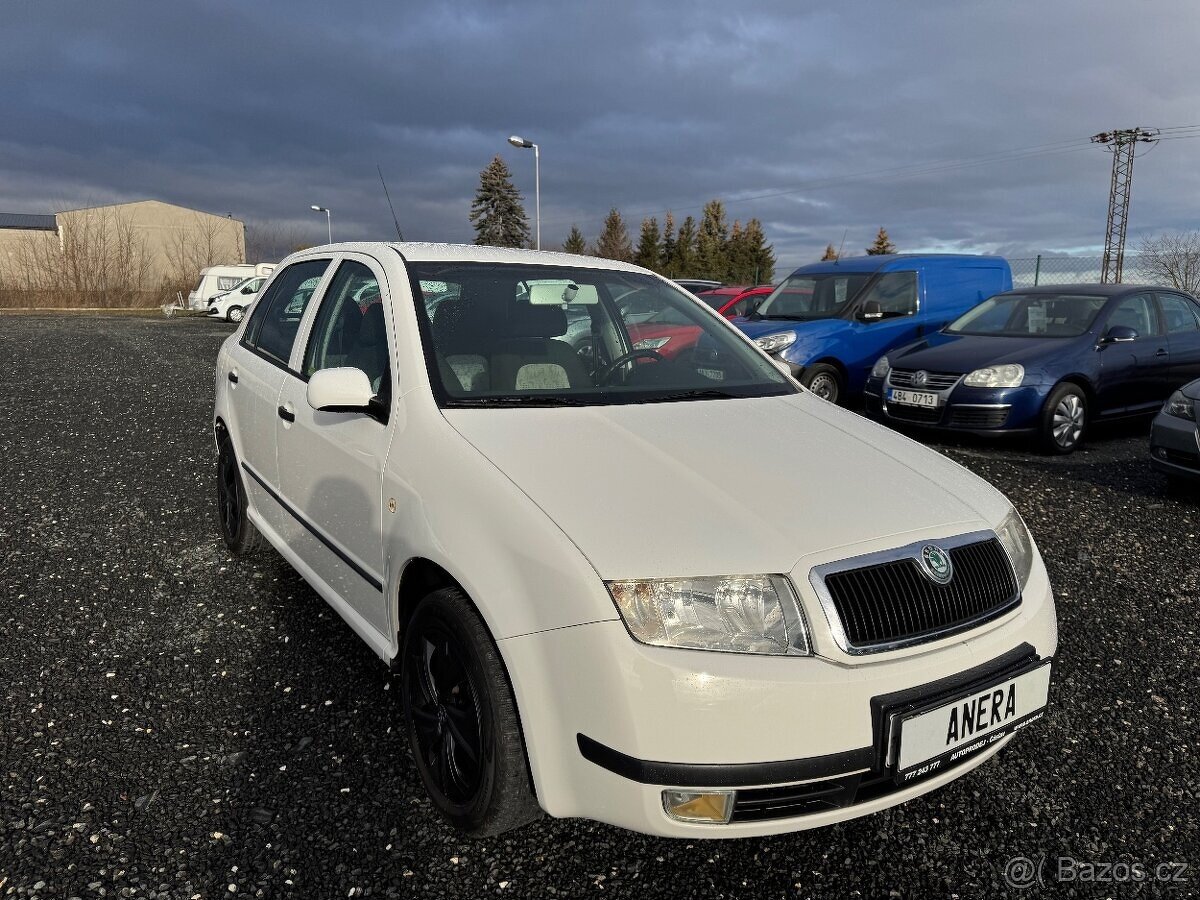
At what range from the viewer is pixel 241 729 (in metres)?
2.71

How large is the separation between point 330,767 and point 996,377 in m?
6.28

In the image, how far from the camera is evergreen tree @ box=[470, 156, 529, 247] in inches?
1476

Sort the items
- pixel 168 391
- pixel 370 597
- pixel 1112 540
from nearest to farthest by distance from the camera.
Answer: pixel 370 597 < pixel 1112 540 < pixel 168 391

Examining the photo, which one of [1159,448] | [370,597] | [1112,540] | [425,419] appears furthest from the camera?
[1159,448]

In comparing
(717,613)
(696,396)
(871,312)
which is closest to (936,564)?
(717,613)

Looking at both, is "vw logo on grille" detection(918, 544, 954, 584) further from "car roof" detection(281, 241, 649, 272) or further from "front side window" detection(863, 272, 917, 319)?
"front side window" detection(863, 272, 917, 319)

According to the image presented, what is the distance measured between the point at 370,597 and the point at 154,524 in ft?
9.59

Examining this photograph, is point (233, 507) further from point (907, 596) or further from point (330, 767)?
point (907, 596)

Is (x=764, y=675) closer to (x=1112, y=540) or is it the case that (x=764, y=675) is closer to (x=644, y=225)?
(x=1112, y=540)

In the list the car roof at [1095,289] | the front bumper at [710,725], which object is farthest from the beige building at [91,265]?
the front bumper at [710,725]

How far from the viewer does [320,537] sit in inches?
118

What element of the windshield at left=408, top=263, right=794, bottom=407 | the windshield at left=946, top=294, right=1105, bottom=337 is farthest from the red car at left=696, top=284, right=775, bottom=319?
the windshield at left=408, top=263, right=794, bottom=407

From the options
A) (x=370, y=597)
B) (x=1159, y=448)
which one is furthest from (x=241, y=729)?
(x=1159, y=448)

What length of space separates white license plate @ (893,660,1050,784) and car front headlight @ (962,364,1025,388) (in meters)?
5.31
